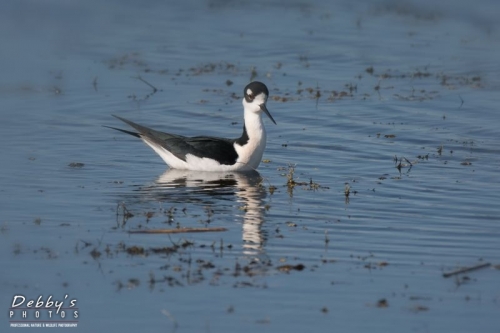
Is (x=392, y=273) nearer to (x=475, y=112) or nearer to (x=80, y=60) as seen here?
(x=475, y=112)

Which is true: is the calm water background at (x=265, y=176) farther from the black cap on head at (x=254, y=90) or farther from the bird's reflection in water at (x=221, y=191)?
the black cap on head at (x=254, y=90)

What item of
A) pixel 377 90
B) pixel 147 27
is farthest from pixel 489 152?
pixel 147 27

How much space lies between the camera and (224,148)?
15016mm

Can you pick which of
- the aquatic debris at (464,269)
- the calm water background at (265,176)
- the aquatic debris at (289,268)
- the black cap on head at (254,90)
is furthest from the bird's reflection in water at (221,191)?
the aquatic debris at (464,269)

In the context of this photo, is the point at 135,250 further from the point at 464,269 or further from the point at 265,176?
the point at 265,176

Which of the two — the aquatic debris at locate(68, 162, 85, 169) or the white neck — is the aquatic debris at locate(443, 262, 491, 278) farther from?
the aquatic debris at locate(68, 162, 85, 169)

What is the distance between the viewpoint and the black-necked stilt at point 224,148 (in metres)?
15.0

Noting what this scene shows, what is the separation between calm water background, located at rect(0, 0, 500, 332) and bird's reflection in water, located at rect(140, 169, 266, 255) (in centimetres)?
6

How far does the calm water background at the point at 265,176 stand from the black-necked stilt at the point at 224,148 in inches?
9.4

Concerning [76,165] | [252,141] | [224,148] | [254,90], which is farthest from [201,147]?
[76,165]

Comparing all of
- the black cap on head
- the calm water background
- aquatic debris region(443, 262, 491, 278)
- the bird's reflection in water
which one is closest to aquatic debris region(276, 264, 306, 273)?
the calm water background

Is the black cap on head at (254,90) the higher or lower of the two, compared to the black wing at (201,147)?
higher

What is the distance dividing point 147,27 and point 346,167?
13028mm

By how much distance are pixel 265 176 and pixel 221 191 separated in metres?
1.17
